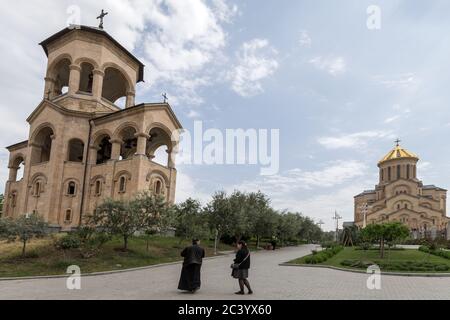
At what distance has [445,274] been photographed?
48.0 ft

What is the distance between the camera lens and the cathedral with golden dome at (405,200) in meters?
60.1

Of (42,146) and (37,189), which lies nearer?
(37,189)

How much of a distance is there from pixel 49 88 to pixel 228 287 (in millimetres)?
30062

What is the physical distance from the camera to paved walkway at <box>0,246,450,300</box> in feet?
31.3

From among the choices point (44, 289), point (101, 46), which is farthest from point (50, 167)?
point (44, 289)

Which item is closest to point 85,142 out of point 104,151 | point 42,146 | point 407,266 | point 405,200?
point 104,151

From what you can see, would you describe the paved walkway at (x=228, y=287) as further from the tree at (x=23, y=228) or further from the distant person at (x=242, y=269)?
the tree at (x=23, y=228)

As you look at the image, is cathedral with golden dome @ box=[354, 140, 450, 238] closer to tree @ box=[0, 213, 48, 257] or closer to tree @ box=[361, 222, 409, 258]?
tree @ box=[361, 222, 409, 258]

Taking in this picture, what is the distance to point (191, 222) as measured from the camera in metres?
24.7

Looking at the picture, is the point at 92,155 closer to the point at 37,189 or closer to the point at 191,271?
the point at 37,189

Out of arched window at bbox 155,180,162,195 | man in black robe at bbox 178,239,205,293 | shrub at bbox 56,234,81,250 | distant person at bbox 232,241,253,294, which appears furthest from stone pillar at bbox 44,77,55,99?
distant person at bbox 232,241,253,294

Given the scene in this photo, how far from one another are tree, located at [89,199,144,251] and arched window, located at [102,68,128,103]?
19815 millimetres

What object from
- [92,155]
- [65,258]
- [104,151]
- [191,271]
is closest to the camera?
[191,271]
